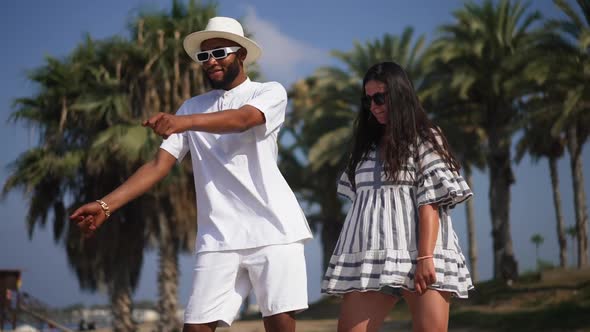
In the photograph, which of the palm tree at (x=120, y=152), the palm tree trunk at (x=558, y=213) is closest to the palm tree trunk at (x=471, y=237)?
the palm tree trunk at (x=558, y=213)

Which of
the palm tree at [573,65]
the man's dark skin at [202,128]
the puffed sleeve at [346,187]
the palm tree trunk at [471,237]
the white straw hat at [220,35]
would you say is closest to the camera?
the man's dark skin at [202,128]

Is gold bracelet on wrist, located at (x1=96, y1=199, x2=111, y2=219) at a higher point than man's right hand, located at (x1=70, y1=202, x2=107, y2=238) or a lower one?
higher

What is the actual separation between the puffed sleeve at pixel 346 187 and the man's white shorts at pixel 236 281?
45 centimetres

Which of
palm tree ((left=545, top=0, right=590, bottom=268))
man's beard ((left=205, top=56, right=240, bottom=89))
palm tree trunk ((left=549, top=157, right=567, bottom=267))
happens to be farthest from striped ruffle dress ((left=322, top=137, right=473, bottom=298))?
palm tree trunk ((left=549, top=157, right=567, bottom=267))

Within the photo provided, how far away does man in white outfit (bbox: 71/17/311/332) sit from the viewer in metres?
3.88

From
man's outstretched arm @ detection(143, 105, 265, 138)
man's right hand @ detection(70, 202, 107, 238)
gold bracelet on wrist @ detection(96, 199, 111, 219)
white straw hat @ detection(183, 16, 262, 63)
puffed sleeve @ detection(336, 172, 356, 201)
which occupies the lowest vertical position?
man's right hand @ detection(70, 202, 107, 238)

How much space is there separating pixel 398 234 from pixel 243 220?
0.70 m

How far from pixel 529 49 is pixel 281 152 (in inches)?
509

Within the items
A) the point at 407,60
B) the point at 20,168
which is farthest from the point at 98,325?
the point at 407,60

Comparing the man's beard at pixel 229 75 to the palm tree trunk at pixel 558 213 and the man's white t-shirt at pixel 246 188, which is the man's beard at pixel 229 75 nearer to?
the man's white t-shirt at pixel 246 188

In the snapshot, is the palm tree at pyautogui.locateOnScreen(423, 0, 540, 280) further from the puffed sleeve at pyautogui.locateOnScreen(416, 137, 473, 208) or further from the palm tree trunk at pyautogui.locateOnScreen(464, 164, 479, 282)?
the puffed sleeve at pyautogui.locateOnScreen(416, 137, 473, 208)

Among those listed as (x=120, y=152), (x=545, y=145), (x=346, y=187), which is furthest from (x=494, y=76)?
(x=346, y=187)

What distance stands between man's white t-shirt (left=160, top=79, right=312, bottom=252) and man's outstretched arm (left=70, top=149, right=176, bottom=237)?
16 centimetres

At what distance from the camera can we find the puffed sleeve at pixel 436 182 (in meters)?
3.79
